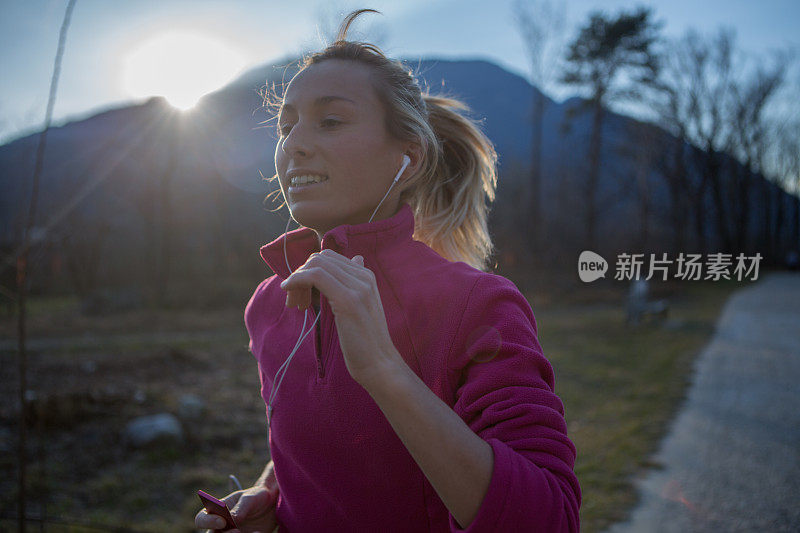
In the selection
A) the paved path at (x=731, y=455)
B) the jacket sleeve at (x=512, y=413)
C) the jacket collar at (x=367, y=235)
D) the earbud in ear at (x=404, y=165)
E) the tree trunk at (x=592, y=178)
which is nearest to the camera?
the jacket sleeve at (x=512, y=413)

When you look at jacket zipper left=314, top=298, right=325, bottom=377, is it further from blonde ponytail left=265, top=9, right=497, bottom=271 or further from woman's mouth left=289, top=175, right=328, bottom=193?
blonde ponytail left=265, top=9, right=497, bottom=271

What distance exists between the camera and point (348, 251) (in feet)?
4.27

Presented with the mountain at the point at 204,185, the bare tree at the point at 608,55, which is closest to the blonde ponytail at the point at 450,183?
the mountain at the point at 204,185

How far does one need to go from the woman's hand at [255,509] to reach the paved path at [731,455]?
257cm

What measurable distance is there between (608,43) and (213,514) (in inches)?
941

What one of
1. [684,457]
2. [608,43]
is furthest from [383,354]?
[608,43]

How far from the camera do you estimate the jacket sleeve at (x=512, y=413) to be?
0.90 m

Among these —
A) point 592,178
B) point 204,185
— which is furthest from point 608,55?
point 204,185

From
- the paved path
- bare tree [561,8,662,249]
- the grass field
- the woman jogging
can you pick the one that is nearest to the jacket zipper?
the woman jogging

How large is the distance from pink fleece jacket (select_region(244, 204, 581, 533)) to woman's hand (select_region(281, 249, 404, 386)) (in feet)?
0.81

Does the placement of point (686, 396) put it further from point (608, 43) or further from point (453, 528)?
point (608, 43)

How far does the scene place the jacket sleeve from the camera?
0.90 metres

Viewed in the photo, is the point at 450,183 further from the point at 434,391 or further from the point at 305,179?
the point at 434,391

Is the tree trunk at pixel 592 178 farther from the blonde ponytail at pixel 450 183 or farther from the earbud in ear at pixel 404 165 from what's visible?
the earbud in ear at pixel 404 165
